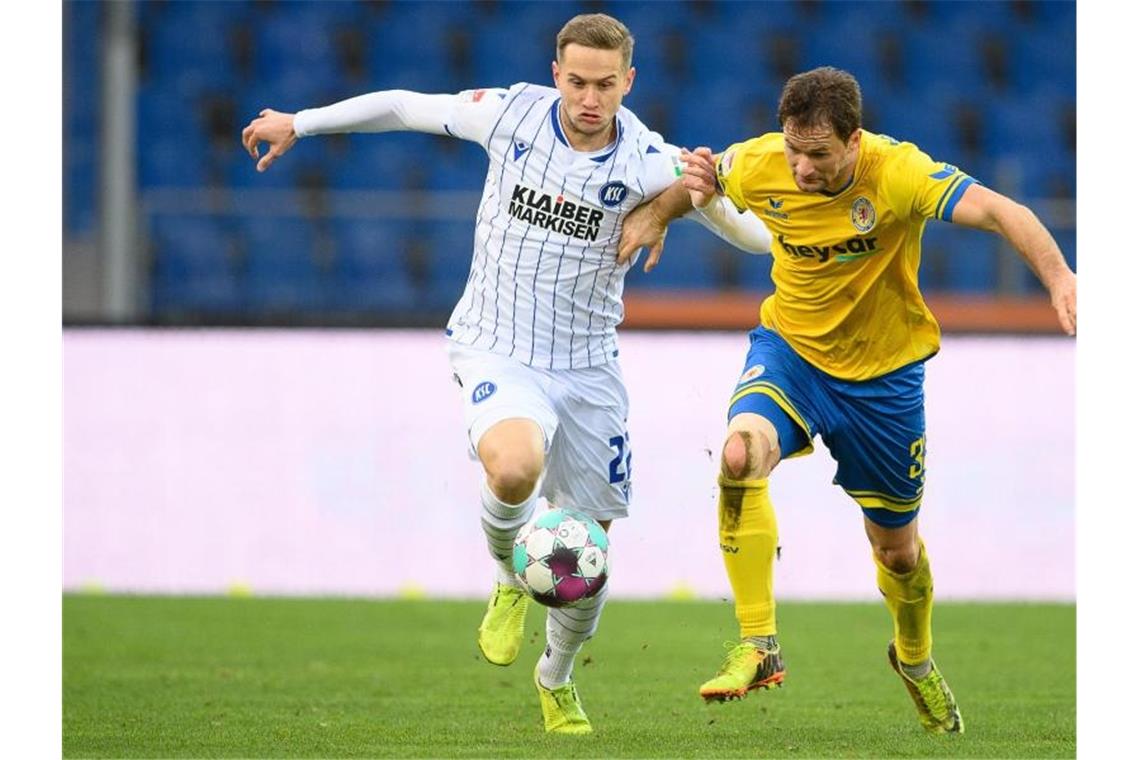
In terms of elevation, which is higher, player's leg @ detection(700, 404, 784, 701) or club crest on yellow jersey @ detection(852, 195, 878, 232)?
club crest on yellow jersey @ detection(852, 195, 878, 232)

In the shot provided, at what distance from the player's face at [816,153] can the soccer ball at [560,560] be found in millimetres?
1286

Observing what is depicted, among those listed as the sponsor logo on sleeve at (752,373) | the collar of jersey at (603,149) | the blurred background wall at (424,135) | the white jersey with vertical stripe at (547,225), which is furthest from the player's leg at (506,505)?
the blurred background wall at (424,135)

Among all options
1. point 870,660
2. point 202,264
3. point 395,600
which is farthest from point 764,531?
point 202,264

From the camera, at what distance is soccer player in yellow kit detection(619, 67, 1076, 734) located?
218 inches

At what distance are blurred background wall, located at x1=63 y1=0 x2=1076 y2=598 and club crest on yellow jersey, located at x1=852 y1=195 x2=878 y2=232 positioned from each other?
496cm

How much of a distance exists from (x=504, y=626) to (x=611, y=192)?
152cm

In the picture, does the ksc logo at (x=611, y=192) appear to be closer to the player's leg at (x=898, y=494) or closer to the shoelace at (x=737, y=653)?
the player's leg at (x=898, y=494)

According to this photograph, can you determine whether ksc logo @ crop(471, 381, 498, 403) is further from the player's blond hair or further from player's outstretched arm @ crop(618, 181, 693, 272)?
the player's blond hair

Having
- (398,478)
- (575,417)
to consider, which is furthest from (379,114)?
(398,478)

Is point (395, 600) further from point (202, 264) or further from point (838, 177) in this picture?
point (838, 177)

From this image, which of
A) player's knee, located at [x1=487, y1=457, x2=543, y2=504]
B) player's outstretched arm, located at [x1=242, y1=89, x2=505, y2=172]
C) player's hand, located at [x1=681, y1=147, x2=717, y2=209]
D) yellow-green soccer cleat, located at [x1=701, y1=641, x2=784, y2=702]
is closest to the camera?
yellow-green soccer cleat, located at [x1=701, y1=641, x2=784, y2=702]

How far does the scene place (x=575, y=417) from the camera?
247 inches

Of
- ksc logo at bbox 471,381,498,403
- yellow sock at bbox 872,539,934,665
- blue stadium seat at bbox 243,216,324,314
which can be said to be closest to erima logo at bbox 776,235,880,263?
ksc logo at bbox 471,381,498,403

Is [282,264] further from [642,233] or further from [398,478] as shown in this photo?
[642,233]
